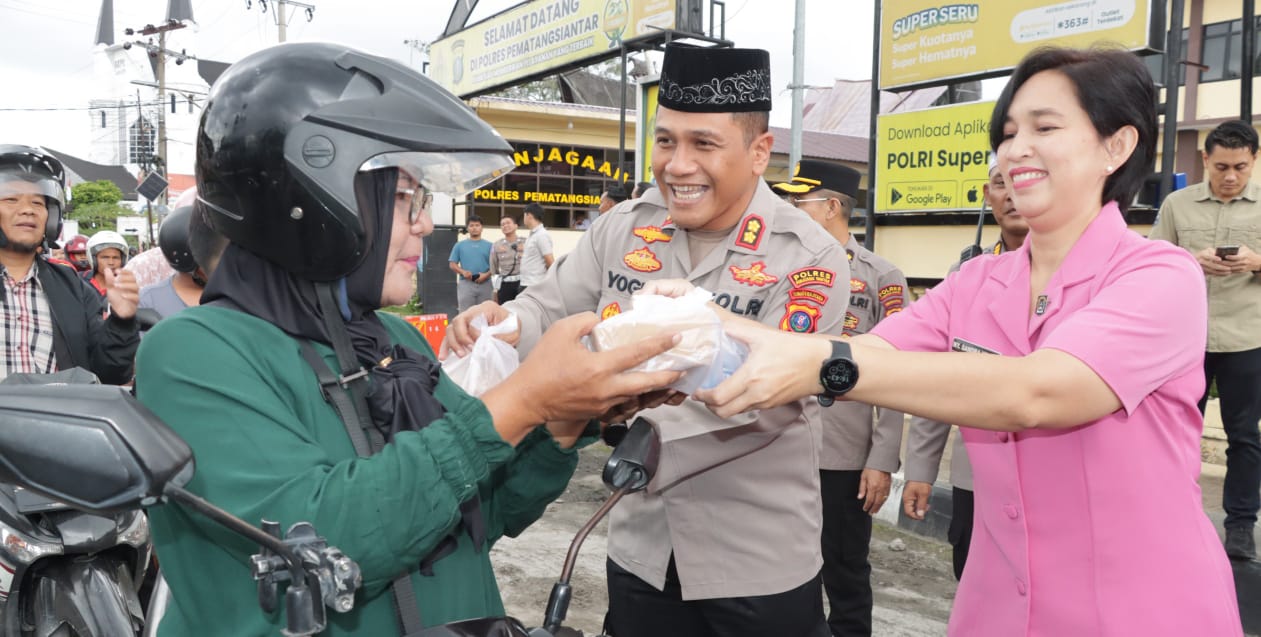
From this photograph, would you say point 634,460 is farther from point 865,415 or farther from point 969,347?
point 865,415

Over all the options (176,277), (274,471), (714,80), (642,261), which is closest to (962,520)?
(642,261)

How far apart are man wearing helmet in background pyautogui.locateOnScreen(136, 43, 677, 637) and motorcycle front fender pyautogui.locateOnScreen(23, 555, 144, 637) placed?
1.88 metres

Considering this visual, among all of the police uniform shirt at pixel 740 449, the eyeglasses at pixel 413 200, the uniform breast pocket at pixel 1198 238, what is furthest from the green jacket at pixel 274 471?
the uniform breast pocket at pixel 1198 238

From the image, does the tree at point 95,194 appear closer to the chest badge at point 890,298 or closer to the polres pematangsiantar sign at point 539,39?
the polres pematangsiantar sign at point 539,39

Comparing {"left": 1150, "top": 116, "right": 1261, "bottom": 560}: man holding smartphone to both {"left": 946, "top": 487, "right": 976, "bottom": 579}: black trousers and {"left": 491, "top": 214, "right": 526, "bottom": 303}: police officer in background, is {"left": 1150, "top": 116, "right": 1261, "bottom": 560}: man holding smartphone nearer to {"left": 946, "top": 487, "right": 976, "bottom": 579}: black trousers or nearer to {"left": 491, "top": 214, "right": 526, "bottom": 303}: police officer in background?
{"left": 946, "top": 487, "right": 976, "bottom": 579}: black trousers

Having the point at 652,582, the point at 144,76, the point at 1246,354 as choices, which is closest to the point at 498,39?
the point at 1246,354

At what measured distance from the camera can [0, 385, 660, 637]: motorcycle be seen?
97 cm

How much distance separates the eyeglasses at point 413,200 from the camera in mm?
1630

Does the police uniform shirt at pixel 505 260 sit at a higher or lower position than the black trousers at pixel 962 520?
higher

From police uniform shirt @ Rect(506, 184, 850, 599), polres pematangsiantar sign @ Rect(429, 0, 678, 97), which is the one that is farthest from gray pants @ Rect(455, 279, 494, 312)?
police uniform shirt @ Rect(506, 184, 850, 599)

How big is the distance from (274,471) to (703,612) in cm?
161

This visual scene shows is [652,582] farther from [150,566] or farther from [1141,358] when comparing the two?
[150,566]

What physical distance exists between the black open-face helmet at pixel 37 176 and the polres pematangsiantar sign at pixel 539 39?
6.95 metres

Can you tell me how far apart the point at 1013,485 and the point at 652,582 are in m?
1.11
